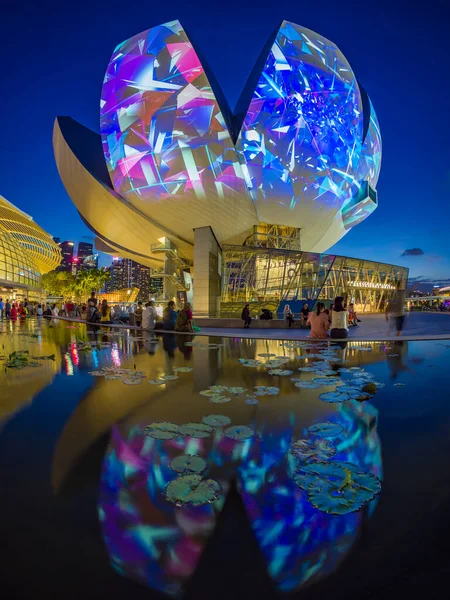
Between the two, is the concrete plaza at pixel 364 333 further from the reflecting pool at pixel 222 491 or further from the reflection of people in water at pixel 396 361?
the reflecting pool at pixel 222 491

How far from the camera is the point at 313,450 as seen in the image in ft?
9.68

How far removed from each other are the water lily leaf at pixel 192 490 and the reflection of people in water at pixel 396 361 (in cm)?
499

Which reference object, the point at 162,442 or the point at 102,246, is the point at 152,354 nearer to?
the point at 162,442

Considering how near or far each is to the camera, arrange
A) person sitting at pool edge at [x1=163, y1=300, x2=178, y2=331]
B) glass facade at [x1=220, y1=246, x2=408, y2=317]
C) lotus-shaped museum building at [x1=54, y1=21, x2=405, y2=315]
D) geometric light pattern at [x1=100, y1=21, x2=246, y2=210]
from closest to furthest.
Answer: person sitting at pool edge at [x1=163, y1=300, x2=178, y2=331]
glass facade at [x1=220, y1=246, x2=408, y2=317]
lotus-shaped museum building at [x1=54, y1=21, x2=405, y2=315]
geometric light pattern at [x1=100, y1=21, x2=246, y2=210]

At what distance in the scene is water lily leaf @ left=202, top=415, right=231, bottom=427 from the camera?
11.9 feet

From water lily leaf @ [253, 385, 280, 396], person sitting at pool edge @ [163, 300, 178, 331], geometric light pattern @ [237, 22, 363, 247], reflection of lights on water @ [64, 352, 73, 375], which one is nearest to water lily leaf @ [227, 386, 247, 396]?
water lily leaf @ [253, 385, 280, 396]

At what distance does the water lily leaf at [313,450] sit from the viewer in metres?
2.79

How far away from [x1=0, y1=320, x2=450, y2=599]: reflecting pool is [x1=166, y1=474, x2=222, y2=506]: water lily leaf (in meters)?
0.01

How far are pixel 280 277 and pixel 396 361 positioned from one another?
18.8 meters

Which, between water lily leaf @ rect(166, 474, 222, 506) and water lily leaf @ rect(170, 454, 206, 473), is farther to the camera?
water lily leaf @ rect(170, 454, 206, 473)

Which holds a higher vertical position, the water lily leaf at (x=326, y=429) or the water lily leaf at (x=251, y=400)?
the water lily leaf at (x=251, y=400)

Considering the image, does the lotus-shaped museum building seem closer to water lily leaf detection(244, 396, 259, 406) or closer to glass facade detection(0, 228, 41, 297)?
water lily leaf detection(244, 396, 259, 406)

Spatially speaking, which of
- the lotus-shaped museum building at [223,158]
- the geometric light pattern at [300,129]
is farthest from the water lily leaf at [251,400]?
the geometric light pattern at [300,129]

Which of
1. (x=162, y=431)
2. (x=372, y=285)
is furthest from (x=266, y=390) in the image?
(x=372, y=285)
